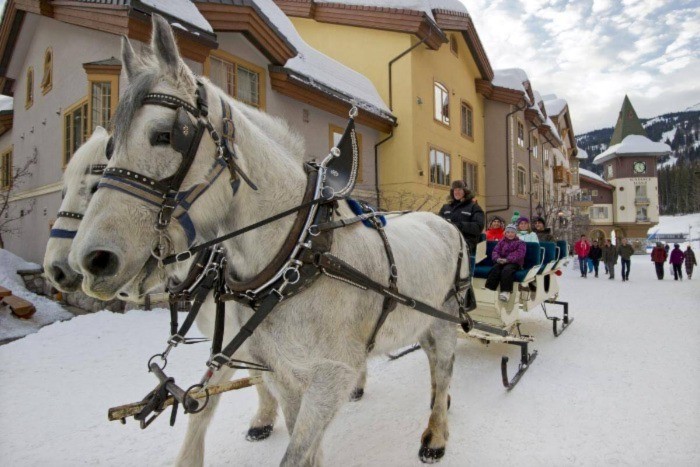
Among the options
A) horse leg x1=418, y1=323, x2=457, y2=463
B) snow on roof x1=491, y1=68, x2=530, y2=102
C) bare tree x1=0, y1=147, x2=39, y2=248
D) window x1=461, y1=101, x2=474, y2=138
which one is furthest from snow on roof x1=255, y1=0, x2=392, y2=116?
snow on roof x1=491, y1=68, x2=530, y2=102

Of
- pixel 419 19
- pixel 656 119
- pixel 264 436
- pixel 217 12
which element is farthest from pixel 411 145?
pixel 656 119

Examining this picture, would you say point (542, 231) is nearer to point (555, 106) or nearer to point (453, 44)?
point (453, 44)

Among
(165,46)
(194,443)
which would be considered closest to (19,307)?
(194,443)

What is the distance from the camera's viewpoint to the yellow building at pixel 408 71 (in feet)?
48.8

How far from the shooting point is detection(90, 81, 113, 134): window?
8.26m

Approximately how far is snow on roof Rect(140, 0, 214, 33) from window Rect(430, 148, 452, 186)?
10517 millimetres

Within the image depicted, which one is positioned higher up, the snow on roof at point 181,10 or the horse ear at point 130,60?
the snow on roof at point 181,10

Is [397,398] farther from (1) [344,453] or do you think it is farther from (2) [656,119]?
(2) [656,119]

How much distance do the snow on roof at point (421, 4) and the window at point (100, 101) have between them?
421 inches

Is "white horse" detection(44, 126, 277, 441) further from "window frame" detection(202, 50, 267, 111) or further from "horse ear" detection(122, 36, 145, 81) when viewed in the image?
"window frame" detection(202, 50, 267, 111)

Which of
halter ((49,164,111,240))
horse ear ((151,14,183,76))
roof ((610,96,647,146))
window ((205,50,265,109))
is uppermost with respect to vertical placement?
roof ((610,96,647,146))

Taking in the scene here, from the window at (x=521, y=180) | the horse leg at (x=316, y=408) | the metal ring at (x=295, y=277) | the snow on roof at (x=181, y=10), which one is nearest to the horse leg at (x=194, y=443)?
the horse leg at (x=316, y=408)

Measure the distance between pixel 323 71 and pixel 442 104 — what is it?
6.73 metres

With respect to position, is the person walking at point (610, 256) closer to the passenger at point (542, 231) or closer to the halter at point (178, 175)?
the passenger at point (542, 231)
